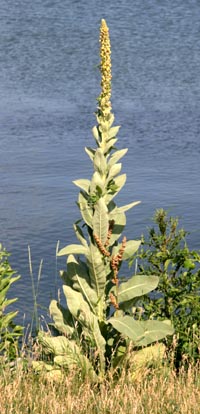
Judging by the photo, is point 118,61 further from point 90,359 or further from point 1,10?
point 90,359

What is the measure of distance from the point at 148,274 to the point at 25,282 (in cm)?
520

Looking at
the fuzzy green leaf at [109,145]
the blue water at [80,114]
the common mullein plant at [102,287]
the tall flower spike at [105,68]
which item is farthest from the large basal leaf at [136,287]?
the blue water at [80,114]

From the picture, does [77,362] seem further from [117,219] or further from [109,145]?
[109,145]

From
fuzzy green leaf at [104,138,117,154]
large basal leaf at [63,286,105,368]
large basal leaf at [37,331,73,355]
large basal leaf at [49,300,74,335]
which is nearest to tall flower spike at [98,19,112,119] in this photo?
fuzzy green leaf at [104,138,117,154]

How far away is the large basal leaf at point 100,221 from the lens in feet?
29.5

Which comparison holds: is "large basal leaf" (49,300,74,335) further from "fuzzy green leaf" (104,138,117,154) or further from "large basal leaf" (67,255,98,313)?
"fuzzy green leaf" (104,138,117,154)

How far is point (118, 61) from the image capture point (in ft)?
101

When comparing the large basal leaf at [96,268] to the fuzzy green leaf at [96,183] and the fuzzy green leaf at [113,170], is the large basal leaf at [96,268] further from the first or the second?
the fuzzy green leaf at [113,170]

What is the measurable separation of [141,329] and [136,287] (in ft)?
1.31

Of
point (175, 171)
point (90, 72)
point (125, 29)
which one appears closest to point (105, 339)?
point (175, 171)

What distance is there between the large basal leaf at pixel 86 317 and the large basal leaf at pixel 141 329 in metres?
0.21

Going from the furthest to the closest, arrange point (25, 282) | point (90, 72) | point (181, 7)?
point (181, 7)
point (90, 72)
point (25, 282)

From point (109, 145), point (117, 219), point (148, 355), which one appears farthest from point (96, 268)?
point (109, 145)

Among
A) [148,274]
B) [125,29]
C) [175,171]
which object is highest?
[125,29]
